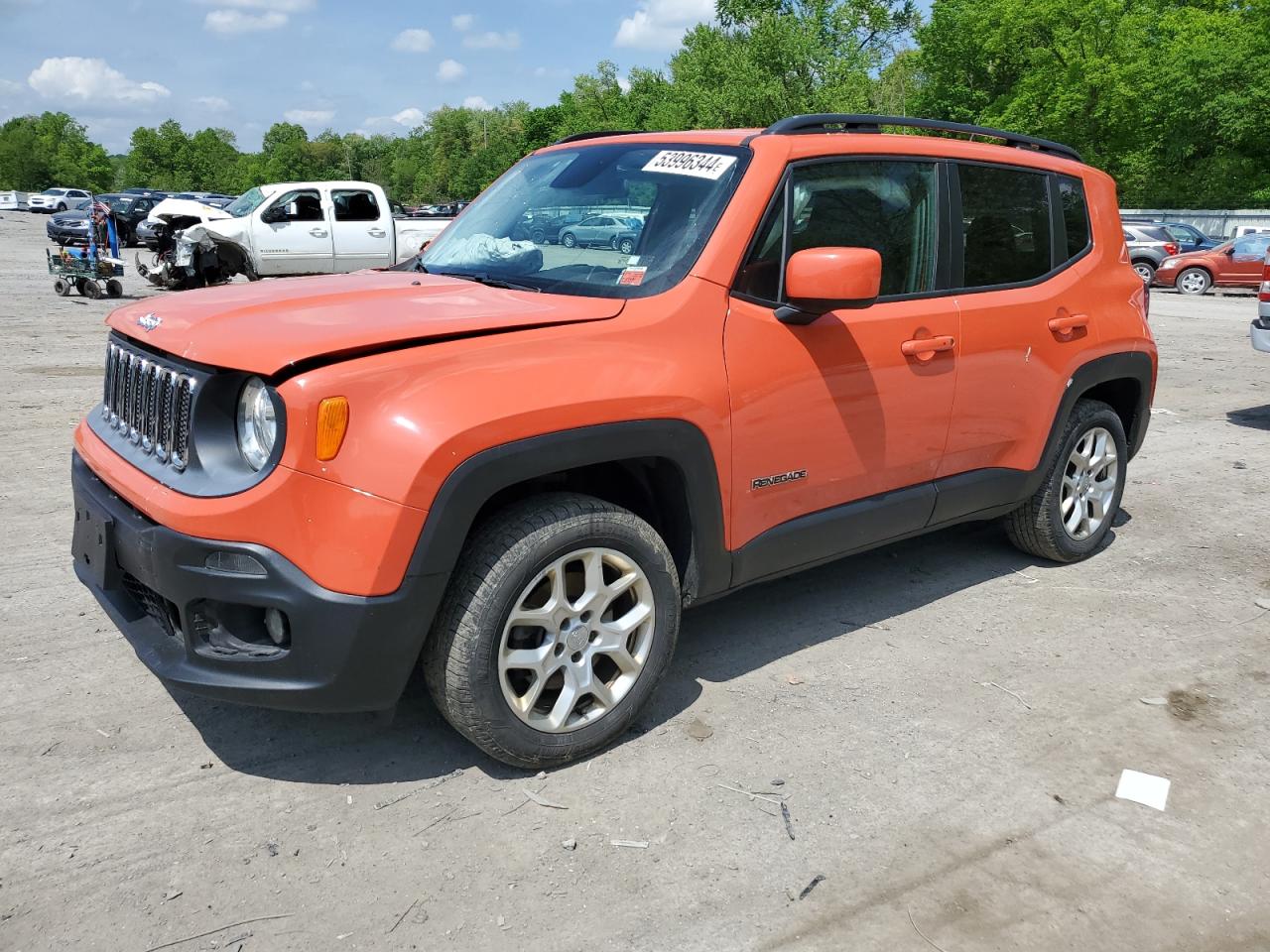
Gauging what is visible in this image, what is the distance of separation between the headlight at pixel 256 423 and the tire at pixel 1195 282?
25067mm

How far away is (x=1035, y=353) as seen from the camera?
4.48 m

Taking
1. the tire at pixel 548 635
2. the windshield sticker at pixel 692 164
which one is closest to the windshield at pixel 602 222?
the windshield sticker at pixel 692 164

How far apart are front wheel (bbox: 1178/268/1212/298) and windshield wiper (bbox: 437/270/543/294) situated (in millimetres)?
23969

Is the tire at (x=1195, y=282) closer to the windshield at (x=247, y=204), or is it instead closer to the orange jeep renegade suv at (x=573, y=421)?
the windshield at (x=247, y=204)

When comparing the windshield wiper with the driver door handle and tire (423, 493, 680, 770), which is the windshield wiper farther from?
the driver door handle

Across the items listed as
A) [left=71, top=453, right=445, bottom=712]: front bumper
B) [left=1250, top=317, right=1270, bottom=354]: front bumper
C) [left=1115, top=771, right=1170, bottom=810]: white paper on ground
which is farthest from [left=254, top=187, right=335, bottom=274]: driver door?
[left=1115, top=771, right=1170, bottom=810]: white paper on ground

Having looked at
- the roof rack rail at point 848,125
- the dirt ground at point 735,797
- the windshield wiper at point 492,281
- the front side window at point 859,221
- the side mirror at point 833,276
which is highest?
the roof rack rail at point 848,125

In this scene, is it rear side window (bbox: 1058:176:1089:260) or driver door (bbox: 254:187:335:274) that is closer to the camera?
rear side window (bbox: 1058:176:1089:260)

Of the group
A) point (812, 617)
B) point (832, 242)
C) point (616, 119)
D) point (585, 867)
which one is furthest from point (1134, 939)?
point (616, 119)

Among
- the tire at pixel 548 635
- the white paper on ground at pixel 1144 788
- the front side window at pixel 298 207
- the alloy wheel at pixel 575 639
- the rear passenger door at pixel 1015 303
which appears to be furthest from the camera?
the front side window at pixel 298 207

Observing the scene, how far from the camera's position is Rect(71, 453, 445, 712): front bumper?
8.89 feet

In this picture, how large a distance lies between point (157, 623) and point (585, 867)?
1430mm

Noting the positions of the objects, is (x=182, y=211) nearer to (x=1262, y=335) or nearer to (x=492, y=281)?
(x=1262, y=335)

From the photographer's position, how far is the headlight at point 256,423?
281cm
